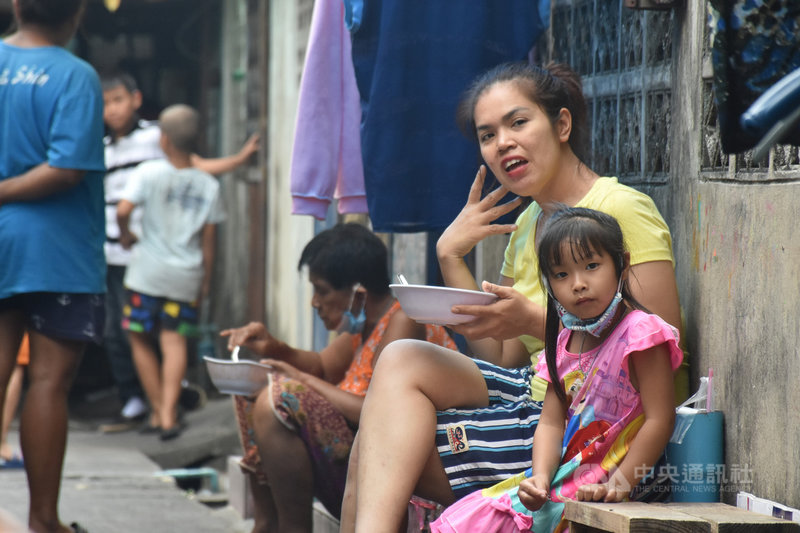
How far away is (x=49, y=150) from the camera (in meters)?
3.77

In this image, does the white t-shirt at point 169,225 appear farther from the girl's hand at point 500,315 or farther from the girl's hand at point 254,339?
the girl's hand at point 500,315

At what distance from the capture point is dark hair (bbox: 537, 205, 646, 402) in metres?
2.39

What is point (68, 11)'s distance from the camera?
3.87 m

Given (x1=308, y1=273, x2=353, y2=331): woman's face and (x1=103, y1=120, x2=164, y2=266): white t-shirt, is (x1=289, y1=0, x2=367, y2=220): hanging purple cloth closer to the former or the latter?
(x1=308, y1=273, x2=353, y2=331): woman's face

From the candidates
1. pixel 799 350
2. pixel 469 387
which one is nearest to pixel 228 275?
pixel 469 387

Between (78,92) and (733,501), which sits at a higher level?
(78,92)

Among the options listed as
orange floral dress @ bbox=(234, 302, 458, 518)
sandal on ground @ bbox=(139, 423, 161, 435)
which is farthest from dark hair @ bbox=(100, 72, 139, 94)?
orange floral dress @ bbox=(234, 302, 458, 518)

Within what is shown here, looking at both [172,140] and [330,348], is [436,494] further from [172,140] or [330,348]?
[172,140]

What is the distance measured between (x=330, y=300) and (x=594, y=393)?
1452 mm

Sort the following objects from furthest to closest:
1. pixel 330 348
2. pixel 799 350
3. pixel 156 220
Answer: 1. pixel 156 220
2. pixel 330 348
3. pixel 799 350

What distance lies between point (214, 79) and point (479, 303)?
21.1ft

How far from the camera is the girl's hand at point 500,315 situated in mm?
2535

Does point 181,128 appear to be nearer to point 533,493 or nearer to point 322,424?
point 322,424

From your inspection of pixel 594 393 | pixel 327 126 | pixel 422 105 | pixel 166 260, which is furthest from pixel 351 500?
pixel 166 260
